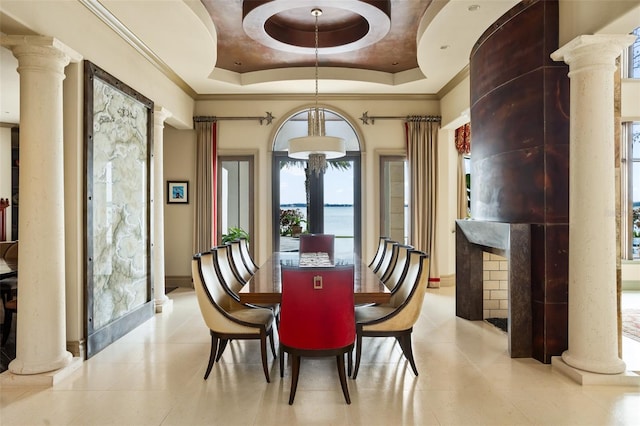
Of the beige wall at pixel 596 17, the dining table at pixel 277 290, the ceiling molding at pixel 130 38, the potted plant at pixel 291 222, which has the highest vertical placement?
the ceiling molding at pixel 130 38

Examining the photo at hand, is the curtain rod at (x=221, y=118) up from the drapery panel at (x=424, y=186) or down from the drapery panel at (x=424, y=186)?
up

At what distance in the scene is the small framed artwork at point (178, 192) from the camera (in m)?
6.82

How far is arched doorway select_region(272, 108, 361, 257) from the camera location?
698 cm

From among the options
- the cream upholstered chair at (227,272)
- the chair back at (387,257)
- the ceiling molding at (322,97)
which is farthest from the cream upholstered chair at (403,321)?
the ceiling molding at (322,97)

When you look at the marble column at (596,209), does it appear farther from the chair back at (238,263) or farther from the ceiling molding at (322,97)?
the ceiling molding at (322,97)

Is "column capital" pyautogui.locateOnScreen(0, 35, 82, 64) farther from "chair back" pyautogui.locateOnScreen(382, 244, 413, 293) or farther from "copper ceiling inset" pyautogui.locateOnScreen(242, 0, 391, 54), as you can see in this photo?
"chair back" pyautogui.locateOnScreen(382, 244, 413, 293)

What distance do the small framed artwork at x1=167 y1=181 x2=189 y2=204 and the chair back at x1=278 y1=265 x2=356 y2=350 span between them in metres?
4.70

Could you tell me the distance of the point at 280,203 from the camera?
7.00 meters

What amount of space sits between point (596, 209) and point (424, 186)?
3.71m

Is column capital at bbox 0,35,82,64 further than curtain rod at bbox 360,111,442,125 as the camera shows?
No

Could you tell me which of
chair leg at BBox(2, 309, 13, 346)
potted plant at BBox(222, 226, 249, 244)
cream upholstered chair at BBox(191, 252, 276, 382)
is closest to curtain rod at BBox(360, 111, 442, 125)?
potted plant at BBox(222, 226, 249, 244)

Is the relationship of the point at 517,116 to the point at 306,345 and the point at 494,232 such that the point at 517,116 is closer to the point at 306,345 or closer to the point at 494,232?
the point at 494,232

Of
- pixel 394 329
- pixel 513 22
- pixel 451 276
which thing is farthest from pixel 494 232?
pixel 451 276

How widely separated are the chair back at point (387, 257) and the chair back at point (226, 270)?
5.02ft
